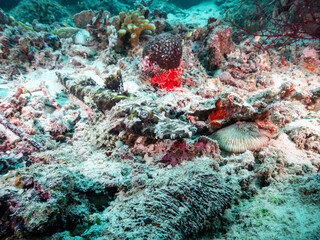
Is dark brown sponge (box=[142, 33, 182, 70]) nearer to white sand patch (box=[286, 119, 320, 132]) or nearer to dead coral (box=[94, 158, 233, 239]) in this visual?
white sand patch (box=[286, 119, 320, 132])

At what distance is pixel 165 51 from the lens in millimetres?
5027

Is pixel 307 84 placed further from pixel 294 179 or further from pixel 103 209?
pixel 103 209

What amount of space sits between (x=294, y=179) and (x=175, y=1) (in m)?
28.3

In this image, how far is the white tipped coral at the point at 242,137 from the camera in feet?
9.15

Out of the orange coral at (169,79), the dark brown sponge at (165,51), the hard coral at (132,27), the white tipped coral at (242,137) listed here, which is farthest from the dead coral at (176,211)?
the hard coral at (132,27)

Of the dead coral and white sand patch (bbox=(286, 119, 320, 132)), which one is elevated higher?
white sand patch (bbox=(286, 119, 320, 132))

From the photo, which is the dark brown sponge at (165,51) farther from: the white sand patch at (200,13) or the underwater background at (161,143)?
the white sand patch at (200,13)

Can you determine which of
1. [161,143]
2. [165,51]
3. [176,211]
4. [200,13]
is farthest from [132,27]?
[200,13]

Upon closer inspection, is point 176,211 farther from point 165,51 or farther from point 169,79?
point 165,51

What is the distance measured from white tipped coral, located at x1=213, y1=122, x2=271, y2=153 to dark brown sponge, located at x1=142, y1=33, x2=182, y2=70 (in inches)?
120

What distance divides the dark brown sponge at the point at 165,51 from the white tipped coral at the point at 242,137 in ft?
10.0

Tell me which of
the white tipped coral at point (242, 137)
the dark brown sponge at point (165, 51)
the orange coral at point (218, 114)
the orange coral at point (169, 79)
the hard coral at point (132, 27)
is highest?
the hard coral at point (132, 27)

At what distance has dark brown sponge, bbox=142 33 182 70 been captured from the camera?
198 inches

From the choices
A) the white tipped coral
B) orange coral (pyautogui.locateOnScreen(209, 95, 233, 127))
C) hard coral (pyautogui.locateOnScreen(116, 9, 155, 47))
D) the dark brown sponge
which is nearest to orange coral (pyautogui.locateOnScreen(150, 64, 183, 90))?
the dark brown sponge
